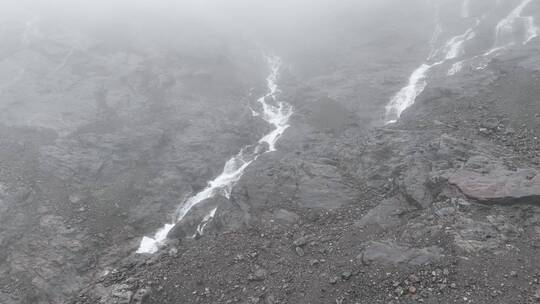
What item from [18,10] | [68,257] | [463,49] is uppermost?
[18,10]

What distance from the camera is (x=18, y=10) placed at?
70938 mm

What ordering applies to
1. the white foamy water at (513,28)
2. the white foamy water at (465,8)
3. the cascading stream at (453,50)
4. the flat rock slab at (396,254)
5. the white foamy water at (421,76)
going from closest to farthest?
the flat rock slab at (396,254) < the white foamy water at (421,76) < the cascading stream at (453,50) < the white foamy water at (513,28) < the white foamy water at (465,8)

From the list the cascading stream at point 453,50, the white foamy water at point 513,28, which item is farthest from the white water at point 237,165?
the white foamy water at point 513,28

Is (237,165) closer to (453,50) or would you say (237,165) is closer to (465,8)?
(453,50)

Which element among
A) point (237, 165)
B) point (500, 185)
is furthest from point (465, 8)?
point (500, 185)

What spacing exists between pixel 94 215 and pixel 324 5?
6544 centimetres

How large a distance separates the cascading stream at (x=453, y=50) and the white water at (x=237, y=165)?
458 inches

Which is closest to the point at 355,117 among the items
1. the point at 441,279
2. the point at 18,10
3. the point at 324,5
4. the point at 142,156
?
the point at 142,156

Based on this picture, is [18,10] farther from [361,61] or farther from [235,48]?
[361,61]

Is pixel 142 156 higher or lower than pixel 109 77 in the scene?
lower

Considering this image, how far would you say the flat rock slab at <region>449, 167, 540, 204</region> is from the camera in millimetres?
22766

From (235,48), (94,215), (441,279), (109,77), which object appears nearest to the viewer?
(441,279)

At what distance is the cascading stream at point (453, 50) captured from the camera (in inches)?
1689

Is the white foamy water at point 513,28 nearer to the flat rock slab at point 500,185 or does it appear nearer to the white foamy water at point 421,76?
the white foamy water at point 421,76
